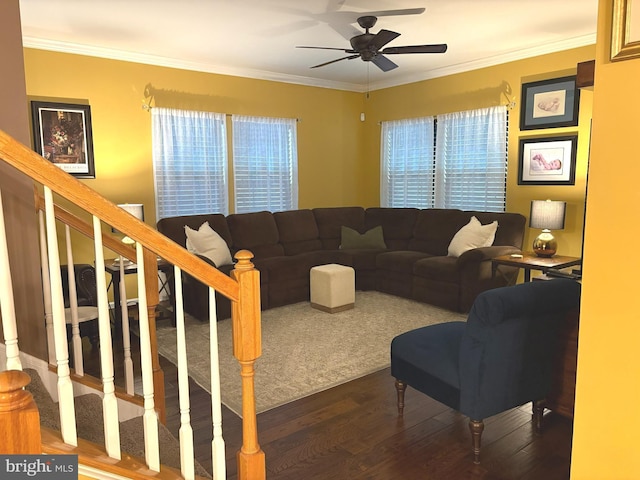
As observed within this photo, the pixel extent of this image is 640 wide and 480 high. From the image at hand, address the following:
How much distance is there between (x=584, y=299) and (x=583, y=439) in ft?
1.51

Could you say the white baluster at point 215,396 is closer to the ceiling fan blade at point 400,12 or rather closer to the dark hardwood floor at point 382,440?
the dark hardwood floor at point 382,440

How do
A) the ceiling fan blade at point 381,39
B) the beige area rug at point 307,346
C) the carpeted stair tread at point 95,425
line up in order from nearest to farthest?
the carpeted stair tread at point 95,425 < the beige area rug at point 307,346 < the ceiling fan blade at point 381,39

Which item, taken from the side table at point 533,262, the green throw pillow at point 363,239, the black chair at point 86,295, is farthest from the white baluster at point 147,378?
the green throw pillow at point 363,239

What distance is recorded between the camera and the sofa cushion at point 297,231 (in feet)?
20.0

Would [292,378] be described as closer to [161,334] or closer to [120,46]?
[161,334]

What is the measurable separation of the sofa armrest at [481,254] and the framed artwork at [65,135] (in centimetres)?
402

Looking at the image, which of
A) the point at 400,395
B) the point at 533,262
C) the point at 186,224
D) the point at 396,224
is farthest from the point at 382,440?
the point at 396,224

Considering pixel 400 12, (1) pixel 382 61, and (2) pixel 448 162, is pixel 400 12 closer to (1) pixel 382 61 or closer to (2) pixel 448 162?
(1) pixel 382 61

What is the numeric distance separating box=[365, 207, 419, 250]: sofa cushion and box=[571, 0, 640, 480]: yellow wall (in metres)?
4.85

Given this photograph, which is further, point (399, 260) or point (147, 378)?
point (399, 260)

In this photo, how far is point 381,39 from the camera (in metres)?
3.73

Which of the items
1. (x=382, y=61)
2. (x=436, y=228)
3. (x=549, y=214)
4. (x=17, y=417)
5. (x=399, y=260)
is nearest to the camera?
(x=17, y=417)

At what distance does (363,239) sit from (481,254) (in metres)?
1.88

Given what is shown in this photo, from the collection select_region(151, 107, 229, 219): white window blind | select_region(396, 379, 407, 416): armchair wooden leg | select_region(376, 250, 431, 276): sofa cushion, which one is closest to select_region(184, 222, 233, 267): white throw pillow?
select_region(151, 107, 229, 219): white window blind
